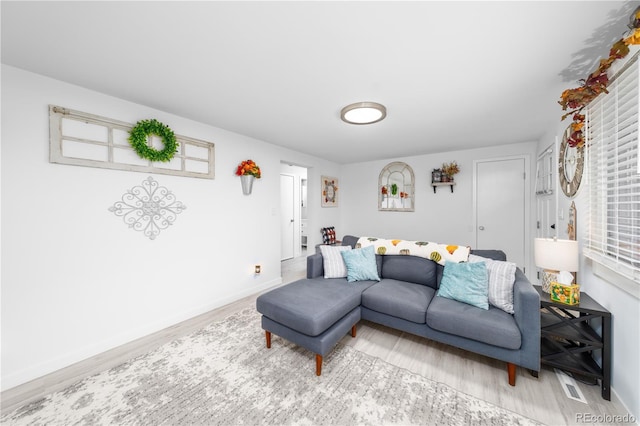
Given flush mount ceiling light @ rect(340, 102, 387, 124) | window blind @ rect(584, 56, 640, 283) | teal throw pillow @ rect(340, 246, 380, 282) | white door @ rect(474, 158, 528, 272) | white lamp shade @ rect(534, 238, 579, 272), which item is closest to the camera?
window blind @ rect(584, 56, 640, 283)

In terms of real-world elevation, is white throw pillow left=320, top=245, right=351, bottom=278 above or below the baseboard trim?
above

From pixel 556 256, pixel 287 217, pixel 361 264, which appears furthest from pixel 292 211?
pixel 556 256

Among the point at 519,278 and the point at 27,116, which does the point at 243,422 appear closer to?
the point at 519,278

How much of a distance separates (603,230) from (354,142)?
2907 mm

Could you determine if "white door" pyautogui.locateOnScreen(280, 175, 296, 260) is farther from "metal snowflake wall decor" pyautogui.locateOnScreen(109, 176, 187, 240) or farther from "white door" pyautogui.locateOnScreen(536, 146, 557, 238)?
"white door" pyautogui.locateOnScreen(536, 146, 557, 238)

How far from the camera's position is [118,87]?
212 centimetres

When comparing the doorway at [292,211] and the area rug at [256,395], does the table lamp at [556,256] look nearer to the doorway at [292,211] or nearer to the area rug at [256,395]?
the area rug at [256,395]

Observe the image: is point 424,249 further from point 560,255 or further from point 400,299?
point 560,255

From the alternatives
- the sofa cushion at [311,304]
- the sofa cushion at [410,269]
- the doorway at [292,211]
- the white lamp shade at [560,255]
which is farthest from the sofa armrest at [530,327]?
the doorway at [292,211]

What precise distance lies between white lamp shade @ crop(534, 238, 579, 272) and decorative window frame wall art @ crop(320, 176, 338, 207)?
377cm

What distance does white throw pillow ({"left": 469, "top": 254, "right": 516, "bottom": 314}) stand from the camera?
2.00 metres

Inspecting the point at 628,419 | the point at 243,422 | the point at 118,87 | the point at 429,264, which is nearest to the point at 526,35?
the point at 429,264

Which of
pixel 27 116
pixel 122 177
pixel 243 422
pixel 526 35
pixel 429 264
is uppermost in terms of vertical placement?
pixel 526 35

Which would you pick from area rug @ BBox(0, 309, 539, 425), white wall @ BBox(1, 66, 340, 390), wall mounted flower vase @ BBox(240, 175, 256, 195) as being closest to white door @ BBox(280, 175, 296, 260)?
wall mounted flower vase @ BBox(240, 175, 256, 195)
